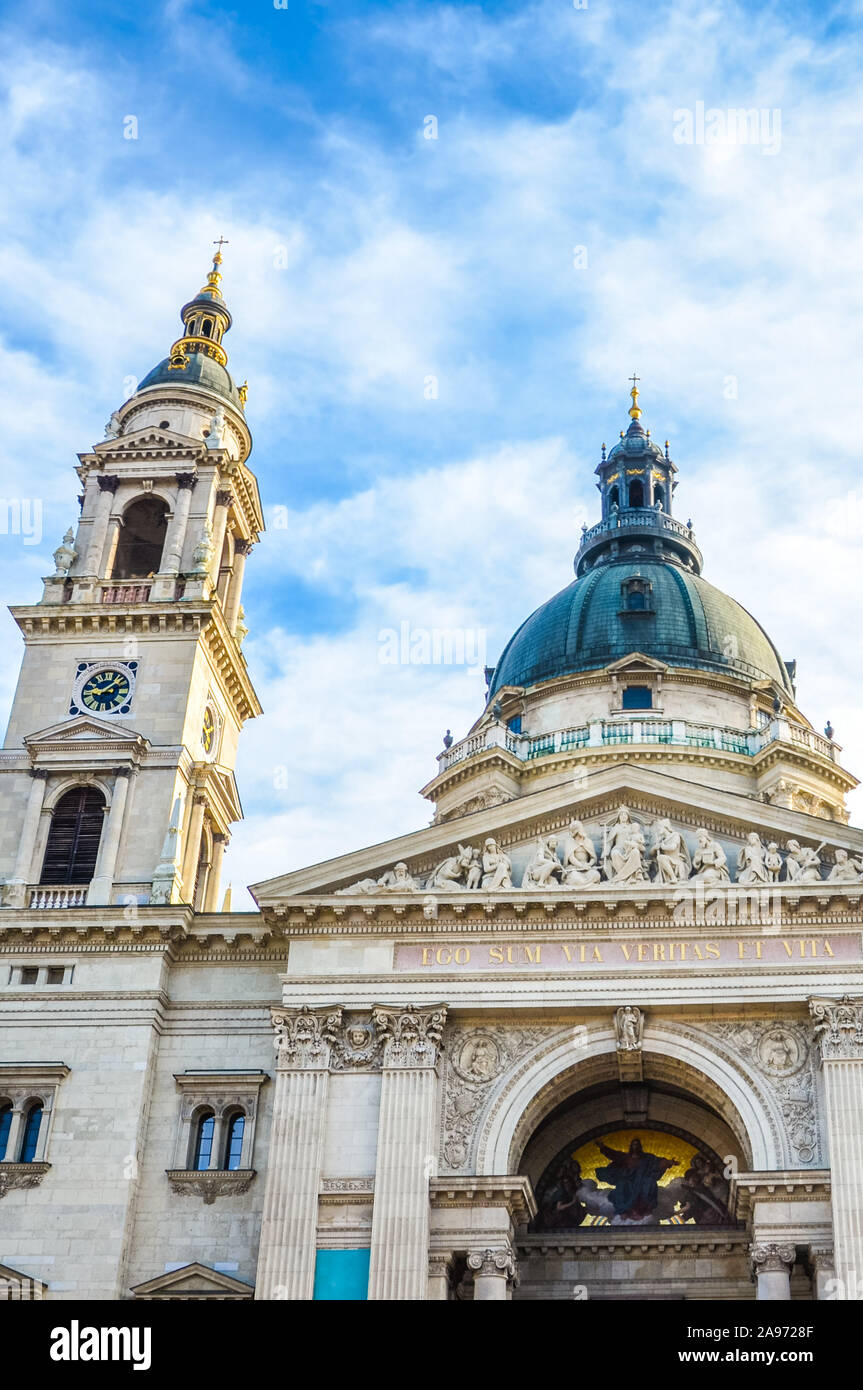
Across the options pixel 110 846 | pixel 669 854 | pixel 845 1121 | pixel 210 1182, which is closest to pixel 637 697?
pixel 669 854

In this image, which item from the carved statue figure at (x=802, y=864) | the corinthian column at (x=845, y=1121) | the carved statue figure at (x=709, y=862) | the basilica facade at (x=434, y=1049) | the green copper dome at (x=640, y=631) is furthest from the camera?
the green copper dome at (x=640, y=631)

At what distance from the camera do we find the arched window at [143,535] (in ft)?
146

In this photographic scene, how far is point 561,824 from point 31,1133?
12506 millimetres

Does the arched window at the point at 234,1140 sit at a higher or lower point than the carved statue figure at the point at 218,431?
lower

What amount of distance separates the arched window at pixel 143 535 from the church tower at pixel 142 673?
0.05 meters

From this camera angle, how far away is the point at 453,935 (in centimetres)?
3319

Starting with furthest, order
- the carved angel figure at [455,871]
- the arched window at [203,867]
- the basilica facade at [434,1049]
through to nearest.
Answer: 1. the arched window at [203,867]
2. the carved angel figure at [455,871]
3. the basilica facade at [434,1049]

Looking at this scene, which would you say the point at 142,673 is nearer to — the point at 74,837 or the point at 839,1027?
the point at 74,837

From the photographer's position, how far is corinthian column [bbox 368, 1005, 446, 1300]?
1164 inches

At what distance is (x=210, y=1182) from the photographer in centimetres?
3231

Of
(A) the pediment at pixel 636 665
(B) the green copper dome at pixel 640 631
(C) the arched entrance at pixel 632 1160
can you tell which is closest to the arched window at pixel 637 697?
(A) the pediment at pixel 636 665

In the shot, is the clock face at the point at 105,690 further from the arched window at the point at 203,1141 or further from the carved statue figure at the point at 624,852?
the carved statue figure at the point at 624,852
